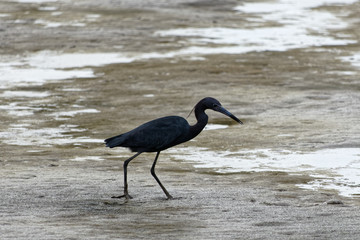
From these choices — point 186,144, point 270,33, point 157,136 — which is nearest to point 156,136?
point 157,136

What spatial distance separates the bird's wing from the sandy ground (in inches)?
21.7

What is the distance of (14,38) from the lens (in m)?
22.8

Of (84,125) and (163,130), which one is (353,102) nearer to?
(84,125)

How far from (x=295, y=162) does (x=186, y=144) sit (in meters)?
1.95

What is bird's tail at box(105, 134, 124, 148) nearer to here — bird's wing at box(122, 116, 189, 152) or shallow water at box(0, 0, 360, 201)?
bird's wing at box(122, 116, 189, 152)

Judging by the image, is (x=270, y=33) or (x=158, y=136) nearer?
(x=158, y=136)

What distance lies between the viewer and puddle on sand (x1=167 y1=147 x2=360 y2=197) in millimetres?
9656

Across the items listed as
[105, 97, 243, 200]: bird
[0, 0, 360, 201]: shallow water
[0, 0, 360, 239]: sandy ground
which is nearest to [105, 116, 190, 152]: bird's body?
[105, 97, 243, 200]: bird

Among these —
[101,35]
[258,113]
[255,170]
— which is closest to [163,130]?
[255,170]

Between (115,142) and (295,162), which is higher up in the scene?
(115,142)

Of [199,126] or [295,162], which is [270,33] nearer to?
[295,162]


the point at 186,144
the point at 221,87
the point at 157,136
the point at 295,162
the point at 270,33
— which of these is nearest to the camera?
the point at 157,136

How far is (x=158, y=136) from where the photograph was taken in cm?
838

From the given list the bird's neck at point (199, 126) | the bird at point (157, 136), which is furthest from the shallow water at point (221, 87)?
the bird at point (157, 136)
